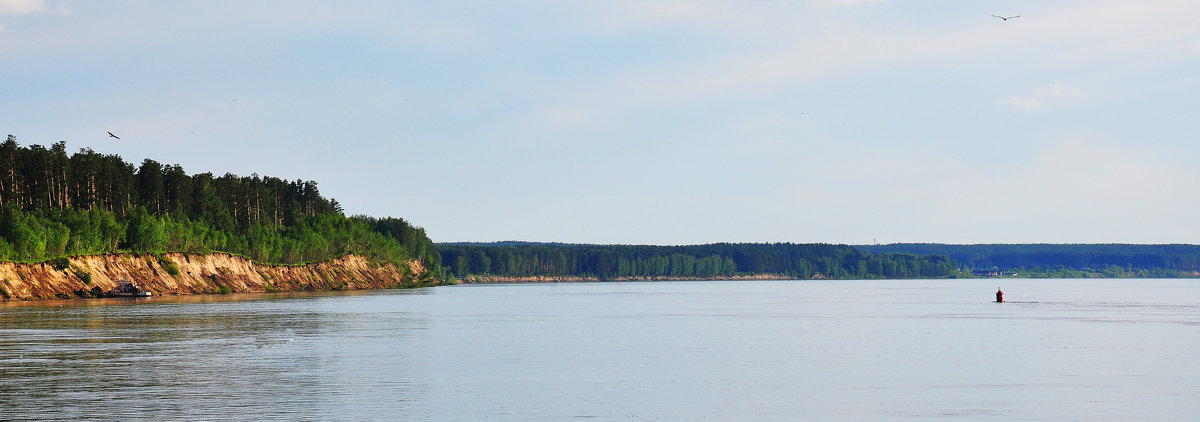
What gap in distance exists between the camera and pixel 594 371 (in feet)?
164

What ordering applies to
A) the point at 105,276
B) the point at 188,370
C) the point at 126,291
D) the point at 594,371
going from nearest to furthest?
the point at 188,370, the point at 594,371, the point at 126,291, the point at 105,276

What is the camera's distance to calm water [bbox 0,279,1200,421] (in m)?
36.8

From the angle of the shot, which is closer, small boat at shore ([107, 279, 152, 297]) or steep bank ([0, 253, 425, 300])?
steep bank ([0, 253, 425, 300])

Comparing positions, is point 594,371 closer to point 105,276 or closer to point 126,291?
point 126,291

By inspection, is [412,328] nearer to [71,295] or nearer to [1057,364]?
[1057,364]

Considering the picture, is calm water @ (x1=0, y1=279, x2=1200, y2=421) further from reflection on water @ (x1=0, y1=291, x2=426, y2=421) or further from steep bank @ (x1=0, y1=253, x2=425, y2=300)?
steep bank @ (x1=0, y1=253, x2=425, y2=300)

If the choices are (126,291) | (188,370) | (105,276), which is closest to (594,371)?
(188,370)

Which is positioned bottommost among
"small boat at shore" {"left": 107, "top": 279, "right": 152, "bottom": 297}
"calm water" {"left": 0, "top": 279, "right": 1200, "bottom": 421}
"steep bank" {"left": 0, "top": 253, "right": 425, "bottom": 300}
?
"calm water" {"left": 0, "top": 279, "right": 1200, "bottom": 421}

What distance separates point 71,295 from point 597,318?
265 feet

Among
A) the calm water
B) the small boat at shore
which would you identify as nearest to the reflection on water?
the calm water

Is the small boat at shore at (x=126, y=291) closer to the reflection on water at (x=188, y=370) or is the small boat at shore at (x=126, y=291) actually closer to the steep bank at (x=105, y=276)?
the steep bank at (x=105, y=276)

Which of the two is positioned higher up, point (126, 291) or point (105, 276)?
point (105, 276)

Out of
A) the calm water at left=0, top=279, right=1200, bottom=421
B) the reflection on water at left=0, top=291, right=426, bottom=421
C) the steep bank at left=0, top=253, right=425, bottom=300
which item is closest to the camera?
the reflection on water at left=0, top=291, right=426, bottom=421

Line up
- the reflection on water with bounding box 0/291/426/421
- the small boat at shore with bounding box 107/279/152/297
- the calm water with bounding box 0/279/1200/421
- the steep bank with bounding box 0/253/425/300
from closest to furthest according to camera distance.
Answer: the reflection on water with bounding box 0/291/426/421 → the calm water with bounding box 0/279/1200/421 → the steep bank with bounding box 0/253/425/300 → the small boat at shore with bounding box 107/279/152/297
